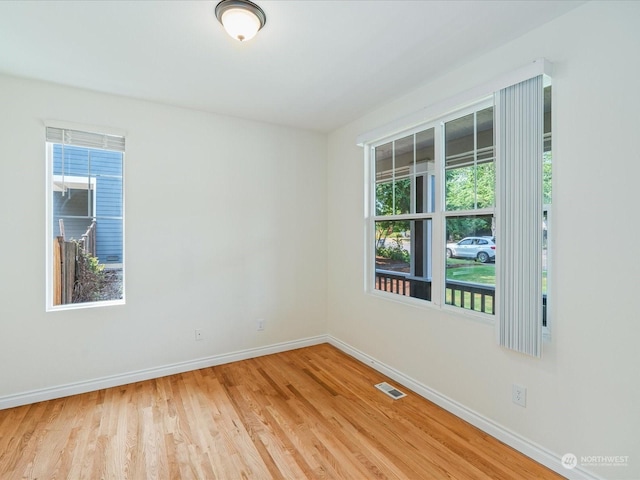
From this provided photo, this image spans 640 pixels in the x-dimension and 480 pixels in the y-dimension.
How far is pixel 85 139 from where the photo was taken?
112 inches

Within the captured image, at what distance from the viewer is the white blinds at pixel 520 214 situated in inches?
75.8

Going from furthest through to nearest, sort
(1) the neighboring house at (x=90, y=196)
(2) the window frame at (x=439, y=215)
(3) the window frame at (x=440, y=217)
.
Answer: (1) the neighboring house at (x=90, y=196) → (2) the window frame at (x=439, y=215) → (3) the window frame at (x=440, y=217)

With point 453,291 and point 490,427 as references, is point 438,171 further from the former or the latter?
point 490,427

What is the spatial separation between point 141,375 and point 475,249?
3.25 meters

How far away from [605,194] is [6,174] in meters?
4.20

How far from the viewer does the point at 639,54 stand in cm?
159

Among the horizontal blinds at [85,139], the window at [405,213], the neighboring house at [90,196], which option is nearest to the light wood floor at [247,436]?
the window at [405,213]

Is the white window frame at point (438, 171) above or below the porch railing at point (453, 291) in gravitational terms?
above

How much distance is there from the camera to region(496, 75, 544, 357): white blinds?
6.31 feet

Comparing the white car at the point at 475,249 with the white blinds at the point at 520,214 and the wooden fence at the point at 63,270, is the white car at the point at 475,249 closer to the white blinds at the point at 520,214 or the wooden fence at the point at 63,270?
the white blinds at the point at 520,214

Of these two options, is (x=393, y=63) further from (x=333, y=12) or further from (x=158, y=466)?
(x=158, y=466)
